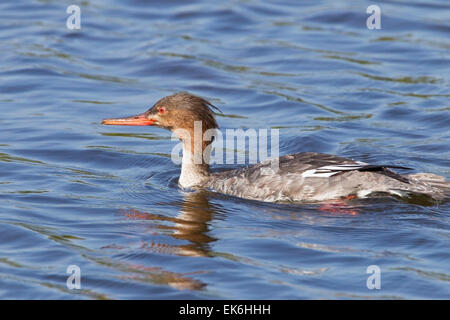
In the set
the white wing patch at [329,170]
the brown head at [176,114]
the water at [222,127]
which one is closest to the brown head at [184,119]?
the brown head at [176,114]

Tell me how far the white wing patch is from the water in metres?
0.37

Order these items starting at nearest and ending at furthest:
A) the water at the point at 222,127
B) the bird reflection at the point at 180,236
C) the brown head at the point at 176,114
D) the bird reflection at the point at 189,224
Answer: the bird reflection at the point at 180,236
the water at the point at 222,127
the bird reflection at the point at 189,224
the brown head at the point at 176,114

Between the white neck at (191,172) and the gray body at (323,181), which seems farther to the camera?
the white neck at (191,172)

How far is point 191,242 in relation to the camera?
8.14 metres

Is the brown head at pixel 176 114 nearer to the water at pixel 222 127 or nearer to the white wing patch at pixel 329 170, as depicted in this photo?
the water at pixel 222 127

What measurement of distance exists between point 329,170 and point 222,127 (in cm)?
336

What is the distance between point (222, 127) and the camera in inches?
476

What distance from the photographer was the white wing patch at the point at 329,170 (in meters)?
8.94

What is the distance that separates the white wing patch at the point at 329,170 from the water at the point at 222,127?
1.23 ft

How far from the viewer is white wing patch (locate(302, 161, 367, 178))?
894 cm

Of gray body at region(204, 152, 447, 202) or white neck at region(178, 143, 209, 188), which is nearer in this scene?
gray body at region(204, 152, 447, 202)

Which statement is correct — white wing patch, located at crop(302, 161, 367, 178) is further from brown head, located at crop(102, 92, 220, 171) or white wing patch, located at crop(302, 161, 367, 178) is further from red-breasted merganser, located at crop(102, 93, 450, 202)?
brown head, located at crop(102, 92, 220, 171)

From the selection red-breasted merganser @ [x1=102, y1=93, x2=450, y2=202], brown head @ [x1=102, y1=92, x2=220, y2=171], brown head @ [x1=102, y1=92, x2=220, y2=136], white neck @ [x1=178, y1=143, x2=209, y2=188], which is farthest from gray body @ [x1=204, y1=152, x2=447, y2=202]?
brown head @ [x1=102, y1=92, x2=220, y2=136]
